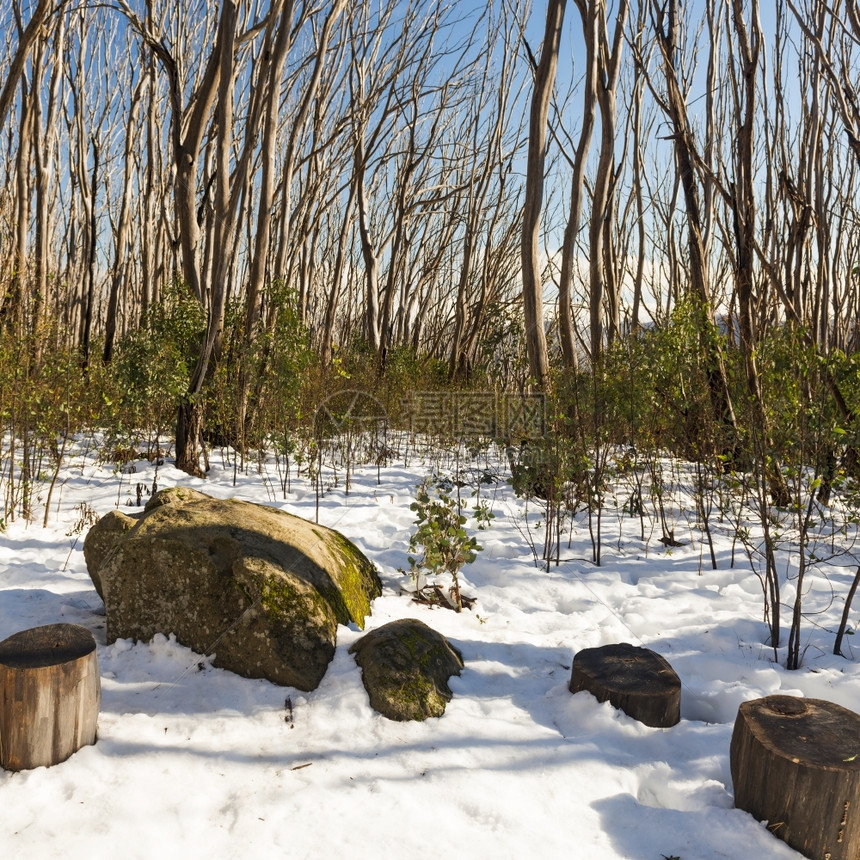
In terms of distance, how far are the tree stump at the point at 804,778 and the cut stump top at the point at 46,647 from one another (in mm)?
1906

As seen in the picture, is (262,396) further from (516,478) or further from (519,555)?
(519,555)

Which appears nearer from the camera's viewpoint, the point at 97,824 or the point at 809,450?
the point at 97,824

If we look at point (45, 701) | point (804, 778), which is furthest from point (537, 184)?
point (45, 701)

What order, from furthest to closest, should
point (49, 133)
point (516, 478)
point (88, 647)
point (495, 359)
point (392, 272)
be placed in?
1. point (392, 272)
2. point (495, 359)
3. point (49, 133)
4. point (516, 478)
5. point (88, 647)

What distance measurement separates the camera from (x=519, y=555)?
403 cm

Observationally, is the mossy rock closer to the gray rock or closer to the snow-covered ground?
the snow-covered ground

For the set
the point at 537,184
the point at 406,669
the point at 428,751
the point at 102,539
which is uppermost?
the point at 537,184

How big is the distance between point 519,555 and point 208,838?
2725mm

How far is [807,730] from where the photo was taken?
1698 millimetres

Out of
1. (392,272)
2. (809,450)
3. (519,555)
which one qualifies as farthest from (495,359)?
(809,450)

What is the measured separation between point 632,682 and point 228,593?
1.51 metres

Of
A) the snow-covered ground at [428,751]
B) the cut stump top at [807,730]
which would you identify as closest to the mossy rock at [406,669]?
the snow-covered ground at [428,751]

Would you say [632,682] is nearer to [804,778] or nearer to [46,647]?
[804,778]

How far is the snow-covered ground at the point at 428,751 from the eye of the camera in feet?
5.27
